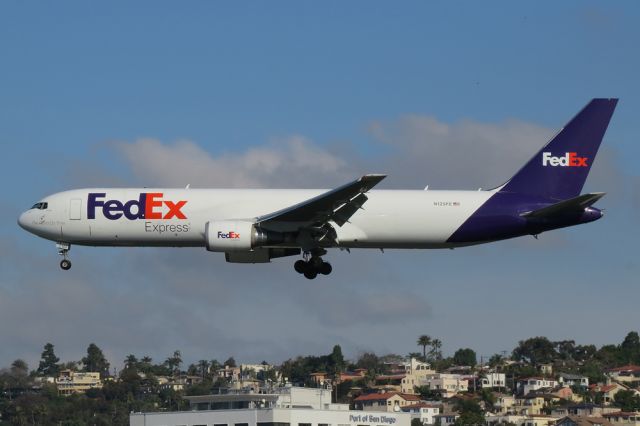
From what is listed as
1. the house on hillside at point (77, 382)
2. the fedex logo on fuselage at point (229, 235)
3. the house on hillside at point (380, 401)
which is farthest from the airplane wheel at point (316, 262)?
the house on hillside at point (77, 382)

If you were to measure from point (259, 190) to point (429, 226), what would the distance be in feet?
26.9

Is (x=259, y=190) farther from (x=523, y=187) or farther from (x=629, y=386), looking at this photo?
(x=629, y=386)

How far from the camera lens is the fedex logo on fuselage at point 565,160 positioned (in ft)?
196

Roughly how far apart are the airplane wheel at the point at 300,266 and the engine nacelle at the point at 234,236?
3284mm

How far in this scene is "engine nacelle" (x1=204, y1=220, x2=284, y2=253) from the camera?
5562 centimetres

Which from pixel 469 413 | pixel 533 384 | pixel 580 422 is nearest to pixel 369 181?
pixel 580 422

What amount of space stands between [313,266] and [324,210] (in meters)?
4.52

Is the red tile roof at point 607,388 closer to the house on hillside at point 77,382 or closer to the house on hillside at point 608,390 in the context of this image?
the house on hillside at point 608,390

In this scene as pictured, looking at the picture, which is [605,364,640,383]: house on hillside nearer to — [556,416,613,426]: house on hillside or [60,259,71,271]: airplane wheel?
[556,416,613,426]: house on hillside

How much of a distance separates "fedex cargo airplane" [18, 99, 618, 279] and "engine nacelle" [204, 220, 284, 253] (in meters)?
0.04

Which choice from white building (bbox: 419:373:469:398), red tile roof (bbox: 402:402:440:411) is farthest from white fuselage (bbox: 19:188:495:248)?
white building (bbox: 419:373:469:398)

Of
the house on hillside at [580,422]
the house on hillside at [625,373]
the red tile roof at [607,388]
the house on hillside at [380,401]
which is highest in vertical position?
the house on hillside at [625,373]

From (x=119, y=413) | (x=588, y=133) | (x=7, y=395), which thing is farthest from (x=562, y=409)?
(x=588, y=133)

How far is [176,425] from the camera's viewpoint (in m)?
81.0
